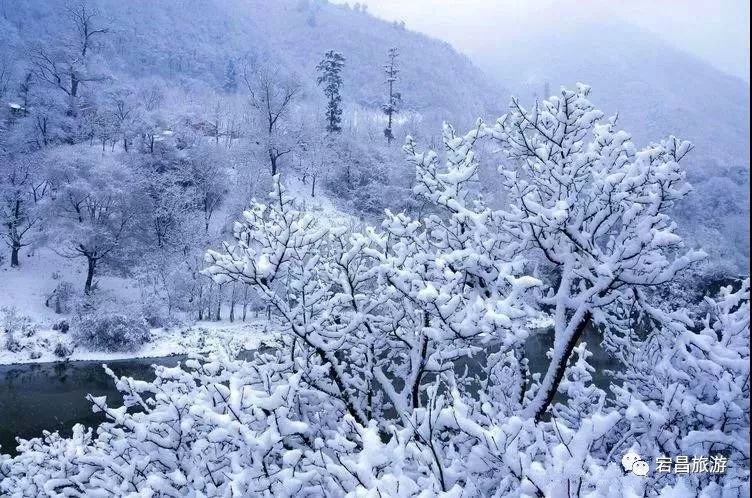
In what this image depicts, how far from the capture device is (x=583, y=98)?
18.5 feet

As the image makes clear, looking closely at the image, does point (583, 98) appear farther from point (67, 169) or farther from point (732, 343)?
point (67, 169)

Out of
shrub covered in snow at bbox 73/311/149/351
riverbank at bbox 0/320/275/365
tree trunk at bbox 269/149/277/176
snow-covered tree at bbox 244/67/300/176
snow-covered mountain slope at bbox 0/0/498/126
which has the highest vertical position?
snow-covered mountain slope at bbox 0/0/498/126

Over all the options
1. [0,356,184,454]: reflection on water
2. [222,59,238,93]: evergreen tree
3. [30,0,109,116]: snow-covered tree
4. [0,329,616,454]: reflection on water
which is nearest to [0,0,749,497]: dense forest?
[30,0,109,116]: snow-covered tree

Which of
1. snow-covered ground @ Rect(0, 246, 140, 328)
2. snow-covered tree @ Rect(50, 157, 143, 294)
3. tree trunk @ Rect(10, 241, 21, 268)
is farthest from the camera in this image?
tree trunk @ Rect(10, 241, 21, 268)

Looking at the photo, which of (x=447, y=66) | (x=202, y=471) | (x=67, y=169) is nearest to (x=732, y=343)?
(x=202, y=471)

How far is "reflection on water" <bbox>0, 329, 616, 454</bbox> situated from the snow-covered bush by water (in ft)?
34.4

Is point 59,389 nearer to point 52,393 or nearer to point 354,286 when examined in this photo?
point 52,393

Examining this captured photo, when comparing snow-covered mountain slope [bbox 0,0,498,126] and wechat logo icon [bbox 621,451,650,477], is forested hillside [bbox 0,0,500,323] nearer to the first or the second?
snow-covered mountain slope [bbox 0,0,498,126]

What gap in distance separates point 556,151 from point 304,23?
134857 mm

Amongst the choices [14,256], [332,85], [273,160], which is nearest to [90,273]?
[14,256]

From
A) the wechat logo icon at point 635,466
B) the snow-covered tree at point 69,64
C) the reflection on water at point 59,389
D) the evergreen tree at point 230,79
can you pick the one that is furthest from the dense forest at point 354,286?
the reflection on water at point 59,389

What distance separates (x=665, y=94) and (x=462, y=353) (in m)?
141

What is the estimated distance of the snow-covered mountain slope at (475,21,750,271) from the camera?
1965 inches

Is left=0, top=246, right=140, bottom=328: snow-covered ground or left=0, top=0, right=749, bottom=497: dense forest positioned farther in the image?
left=0, top=246, right=140, bottom=328: snow-covered ground
